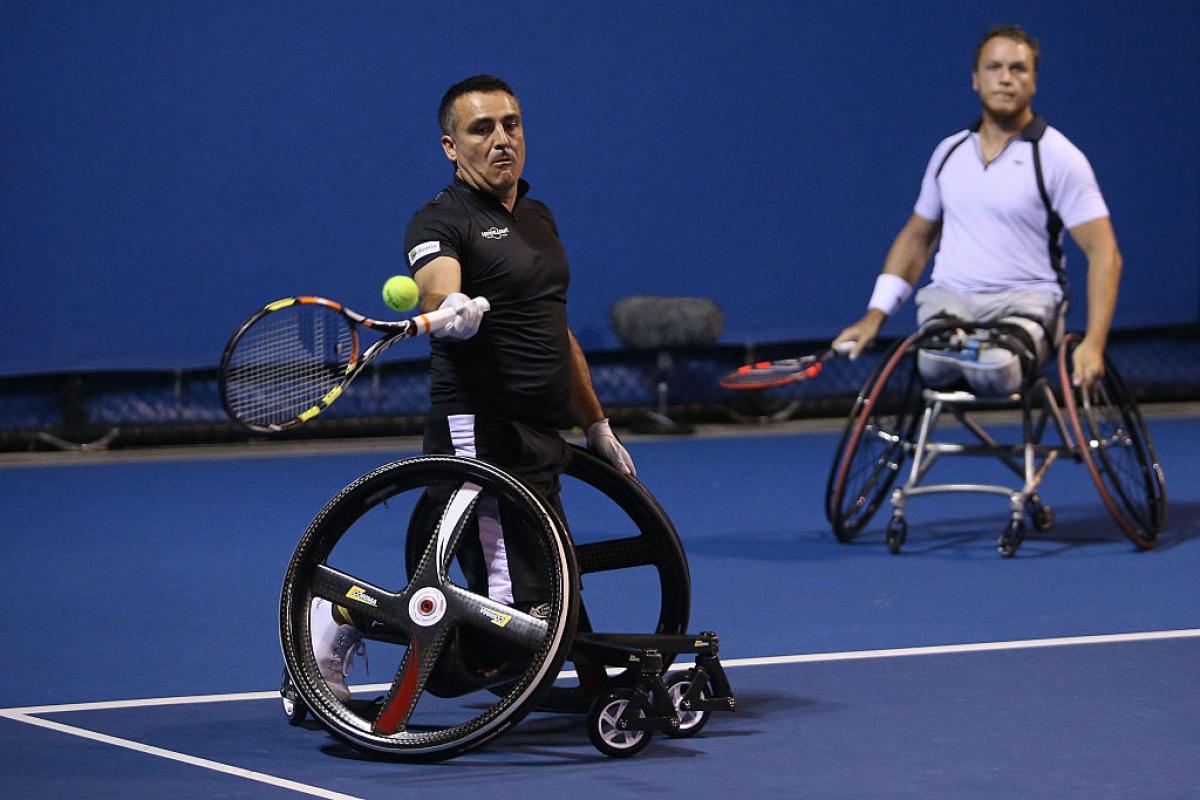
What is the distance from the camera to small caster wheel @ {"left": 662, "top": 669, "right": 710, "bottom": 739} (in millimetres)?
3961

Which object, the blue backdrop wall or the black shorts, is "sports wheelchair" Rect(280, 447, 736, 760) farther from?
the blue backdrop wall

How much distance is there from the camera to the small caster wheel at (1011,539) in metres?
6.11

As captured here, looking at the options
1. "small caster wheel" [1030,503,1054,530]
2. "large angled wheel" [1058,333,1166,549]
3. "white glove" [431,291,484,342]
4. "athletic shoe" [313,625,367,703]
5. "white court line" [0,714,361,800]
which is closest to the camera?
"white court line" [0,714,361,800]

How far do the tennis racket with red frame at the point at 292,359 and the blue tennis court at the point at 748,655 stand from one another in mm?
668

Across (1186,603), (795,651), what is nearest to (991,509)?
(1186,603)

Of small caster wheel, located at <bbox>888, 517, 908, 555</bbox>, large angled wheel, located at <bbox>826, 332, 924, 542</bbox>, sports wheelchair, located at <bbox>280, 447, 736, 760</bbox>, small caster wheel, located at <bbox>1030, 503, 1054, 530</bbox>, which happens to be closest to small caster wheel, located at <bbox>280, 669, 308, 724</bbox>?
sports wheelchair, located at <bbox>280, 447, 736, 760</bbox>

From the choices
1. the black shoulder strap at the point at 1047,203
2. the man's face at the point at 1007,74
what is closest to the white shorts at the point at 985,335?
the black shoulder strap at the point at 1047,203

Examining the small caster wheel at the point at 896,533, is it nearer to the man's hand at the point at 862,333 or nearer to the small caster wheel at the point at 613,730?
the man's hand at the point at 862,333

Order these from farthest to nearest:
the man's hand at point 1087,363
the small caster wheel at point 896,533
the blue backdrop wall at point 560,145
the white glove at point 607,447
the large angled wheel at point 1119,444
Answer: the blue backdrop wall at point 560,145 < the small caster wheel at point 896,533 < the large angled wheel at point 1119,444 < the man's hand at point 1087,363 < the white glove at point 607,447

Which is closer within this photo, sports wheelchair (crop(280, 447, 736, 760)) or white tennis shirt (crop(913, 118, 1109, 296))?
sports wheelchair (crop(280, 447, 736, 760))

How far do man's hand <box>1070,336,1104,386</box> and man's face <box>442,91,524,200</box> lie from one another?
243cm

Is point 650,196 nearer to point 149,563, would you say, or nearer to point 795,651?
point 149,563

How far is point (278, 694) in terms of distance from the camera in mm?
4414

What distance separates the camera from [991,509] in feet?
23.5
